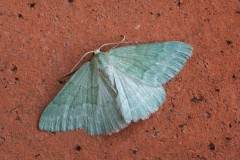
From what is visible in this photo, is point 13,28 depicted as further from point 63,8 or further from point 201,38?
point 201,38

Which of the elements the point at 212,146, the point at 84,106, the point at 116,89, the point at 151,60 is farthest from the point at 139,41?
the point at 212,146

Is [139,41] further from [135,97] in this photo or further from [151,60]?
[135,97]

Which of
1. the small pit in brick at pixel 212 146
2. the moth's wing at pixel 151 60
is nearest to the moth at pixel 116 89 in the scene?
the moth's wing at pixel 151 60

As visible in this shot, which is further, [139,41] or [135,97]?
[139,41]

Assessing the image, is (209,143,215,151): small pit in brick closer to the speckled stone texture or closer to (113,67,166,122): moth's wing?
the speckled stone texture

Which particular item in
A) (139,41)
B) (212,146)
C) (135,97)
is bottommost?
(212,146)

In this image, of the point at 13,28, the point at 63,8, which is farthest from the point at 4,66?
the point at 63,8

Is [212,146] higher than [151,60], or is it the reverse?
[151,60]
